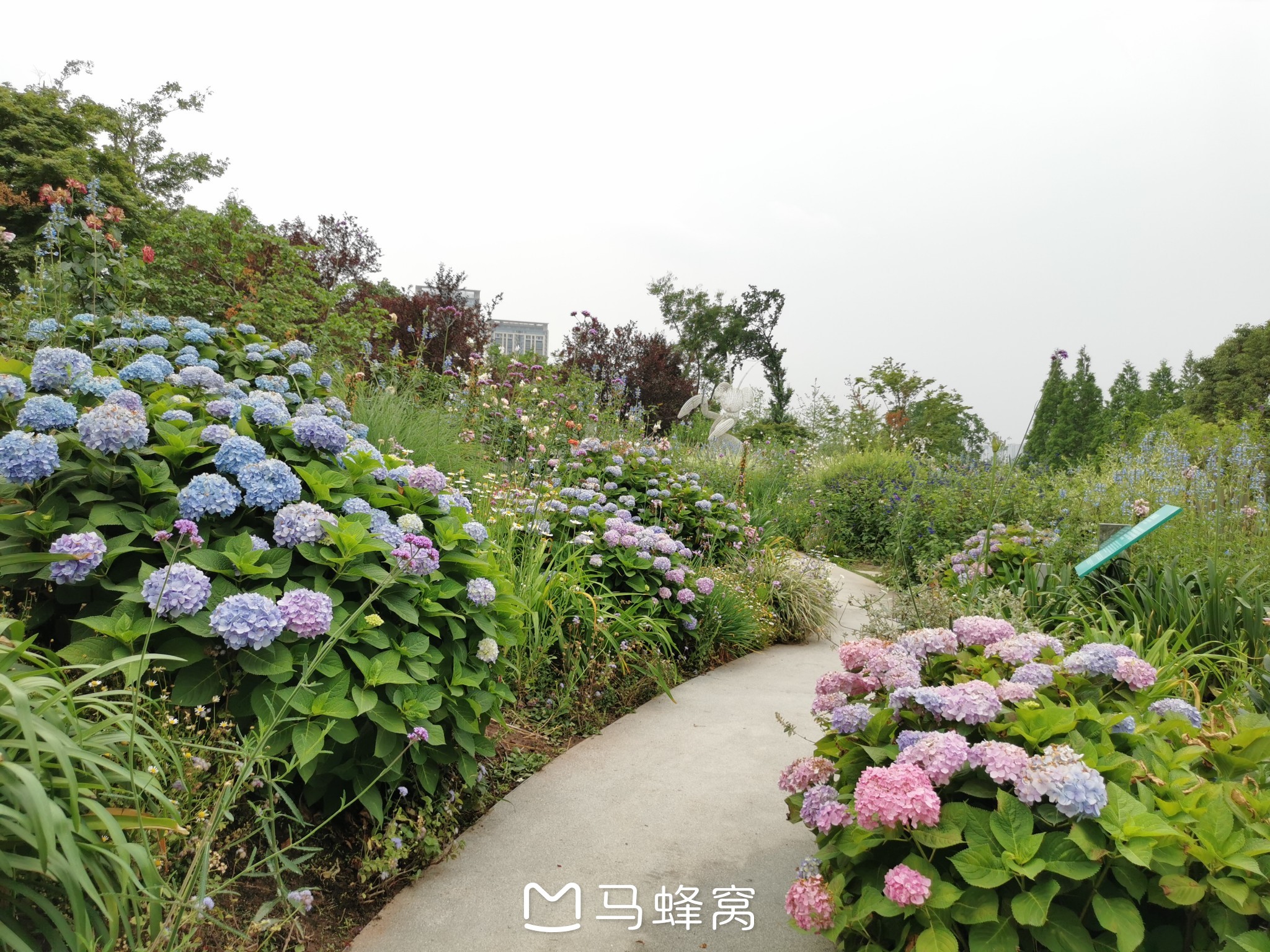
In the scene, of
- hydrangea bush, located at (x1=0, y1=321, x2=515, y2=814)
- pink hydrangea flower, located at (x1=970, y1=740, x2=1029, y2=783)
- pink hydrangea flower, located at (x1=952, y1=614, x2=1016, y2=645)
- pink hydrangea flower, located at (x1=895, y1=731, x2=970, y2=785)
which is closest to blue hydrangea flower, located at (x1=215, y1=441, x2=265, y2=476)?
hydrangea bush, located at (x1=0, y1=321, x2=515, y2=814)

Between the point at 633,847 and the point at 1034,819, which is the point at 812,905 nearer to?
the point at 1034,819

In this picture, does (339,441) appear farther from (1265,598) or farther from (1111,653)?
(1265,598)

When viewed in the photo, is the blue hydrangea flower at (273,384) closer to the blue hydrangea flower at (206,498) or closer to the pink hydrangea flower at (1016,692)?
the blue hydrangea flower at (206,498)

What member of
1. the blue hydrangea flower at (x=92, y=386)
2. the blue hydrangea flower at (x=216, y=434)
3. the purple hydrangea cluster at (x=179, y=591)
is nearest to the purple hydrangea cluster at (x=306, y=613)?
the purple hydrangea cluster at (x=179, y=591)

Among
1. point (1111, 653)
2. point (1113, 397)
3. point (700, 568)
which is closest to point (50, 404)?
point (1111, 653)

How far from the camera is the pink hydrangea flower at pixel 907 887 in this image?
1.32 metres

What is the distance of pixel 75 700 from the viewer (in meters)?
1.31

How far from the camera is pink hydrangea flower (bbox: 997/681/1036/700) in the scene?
1.66 m

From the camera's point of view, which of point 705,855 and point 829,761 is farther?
point 705,855

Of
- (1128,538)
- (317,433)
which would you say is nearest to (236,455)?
(317,433)

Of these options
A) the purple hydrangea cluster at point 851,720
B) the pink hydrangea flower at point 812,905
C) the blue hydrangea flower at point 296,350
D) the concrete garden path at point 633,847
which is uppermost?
the blue hydrangea flower at point 296,350

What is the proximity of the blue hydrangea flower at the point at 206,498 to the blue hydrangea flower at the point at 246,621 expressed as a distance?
0.34 meters

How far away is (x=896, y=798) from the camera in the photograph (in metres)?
1.38

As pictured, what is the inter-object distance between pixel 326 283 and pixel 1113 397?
113ft
